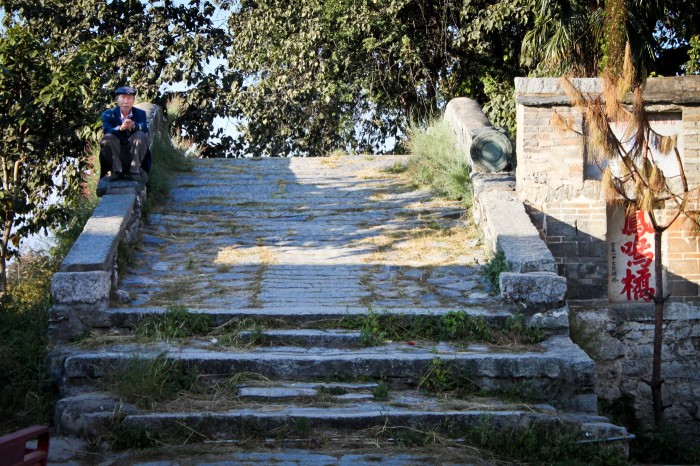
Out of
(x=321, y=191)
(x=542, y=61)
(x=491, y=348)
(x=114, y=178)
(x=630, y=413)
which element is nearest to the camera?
(x=491, y=348)

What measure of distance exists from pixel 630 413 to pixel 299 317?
12.0 feet

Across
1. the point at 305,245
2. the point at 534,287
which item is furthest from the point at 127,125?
the point at 534,287

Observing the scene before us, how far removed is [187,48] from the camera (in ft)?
54.2

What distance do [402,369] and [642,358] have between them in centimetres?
350

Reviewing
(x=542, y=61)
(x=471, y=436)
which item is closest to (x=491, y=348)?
(x=471, y=436)

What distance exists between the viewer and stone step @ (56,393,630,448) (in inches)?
215

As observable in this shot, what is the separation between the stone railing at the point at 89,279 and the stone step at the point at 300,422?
44.5 inches

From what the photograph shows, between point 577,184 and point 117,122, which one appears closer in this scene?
point 577,184

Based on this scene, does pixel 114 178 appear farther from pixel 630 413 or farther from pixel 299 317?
pixel 630 413

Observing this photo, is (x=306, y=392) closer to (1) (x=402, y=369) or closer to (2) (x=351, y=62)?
(1) (x=402, y=369)

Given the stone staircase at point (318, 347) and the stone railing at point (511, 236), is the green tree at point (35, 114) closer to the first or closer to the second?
the stone staircase at point (318, 347)

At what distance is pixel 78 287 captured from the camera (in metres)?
6.81

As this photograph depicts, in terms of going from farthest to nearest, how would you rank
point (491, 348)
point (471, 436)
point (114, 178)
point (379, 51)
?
point (379, 51) < point (114, 178) < point (491, 348) < point (471, 436)

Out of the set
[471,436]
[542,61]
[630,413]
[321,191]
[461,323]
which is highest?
[542,61]
